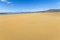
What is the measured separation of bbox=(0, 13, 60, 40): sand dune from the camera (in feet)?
2.09

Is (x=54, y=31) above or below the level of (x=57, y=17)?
below

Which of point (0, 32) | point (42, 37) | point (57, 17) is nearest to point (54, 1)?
point (57, 17)

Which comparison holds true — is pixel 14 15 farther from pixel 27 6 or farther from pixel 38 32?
pixel 38 32

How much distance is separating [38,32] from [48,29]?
9 cm

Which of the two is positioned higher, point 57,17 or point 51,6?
point 51,6

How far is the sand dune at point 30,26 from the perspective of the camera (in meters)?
0.64

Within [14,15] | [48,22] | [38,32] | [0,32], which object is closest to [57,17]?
[48,22]

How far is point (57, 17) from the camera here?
29.5 inches

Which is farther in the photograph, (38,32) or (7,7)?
(7,7)

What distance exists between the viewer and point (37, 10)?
2.56 ft

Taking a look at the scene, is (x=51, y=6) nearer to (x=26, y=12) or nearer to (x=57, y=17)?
(x=57, y=17)

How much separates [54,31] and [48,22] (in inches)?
3.8

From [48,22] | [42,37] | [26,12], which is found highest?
[26,12]

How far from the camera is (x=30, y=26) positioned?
2.30ft
